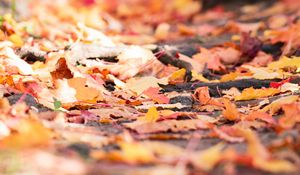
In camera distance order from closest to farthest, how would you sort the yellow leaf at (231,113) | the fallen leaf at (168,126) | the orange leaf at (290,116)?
the orange leaf at (290,116)
the fallen leaf at (168,126)
the yellow leaf at (231,113)

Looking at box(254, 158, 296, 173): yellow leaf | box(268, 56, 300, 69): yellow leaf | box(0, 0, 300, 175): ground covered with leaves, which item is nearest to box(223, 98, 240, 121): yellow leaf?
box(0, 0, 300, 175): ground covered with leaves

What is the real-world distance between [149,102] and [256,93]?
0.43 metres

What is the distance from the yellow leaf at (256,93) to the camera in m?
2.17

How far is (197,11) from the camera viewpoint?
5594mm

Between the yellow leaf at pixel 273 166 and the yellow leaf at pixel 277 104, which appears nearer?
the yellow leaf at pixel 273 166

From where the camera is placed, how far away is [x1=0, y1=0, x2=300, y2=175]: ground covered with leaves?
1221 mm

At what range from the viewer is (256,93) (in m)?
2.18

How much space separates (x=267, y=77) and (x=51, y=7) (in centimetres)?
349

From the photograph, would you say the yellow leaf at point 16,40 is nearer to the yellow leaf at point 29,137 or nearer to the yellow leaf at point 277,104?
the yellow leaf at point 277,104

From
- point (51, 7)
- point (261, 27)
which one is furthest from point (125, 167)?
point (51, 7)

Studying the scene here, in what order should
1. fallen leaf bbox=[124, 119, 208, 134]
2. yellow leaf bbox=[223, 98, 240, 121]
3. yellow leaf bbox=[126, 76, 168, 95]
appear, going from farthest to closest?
yellow leaf bbox=[126, 76, 168, 95], yellow leaf bbox=[223, 98, 240, 121], fallen leaf bbox=[124, 119, 208, 134]

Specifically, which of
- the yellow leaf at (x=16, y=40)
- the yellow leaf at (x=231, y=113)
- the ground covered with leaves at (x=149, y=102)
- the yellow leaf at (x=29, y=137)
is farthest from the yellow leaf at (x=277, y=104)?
the yellow leaf at (x=16, y=40)

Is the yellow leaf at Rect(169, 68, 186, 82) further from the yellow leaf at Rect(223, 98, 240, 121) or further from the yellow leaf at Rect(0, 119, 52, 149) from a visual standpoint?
the yellow leaf at Rect(0, 119, 52, 149)

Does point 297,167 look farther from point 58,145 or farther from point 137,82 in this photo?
point 137,82
